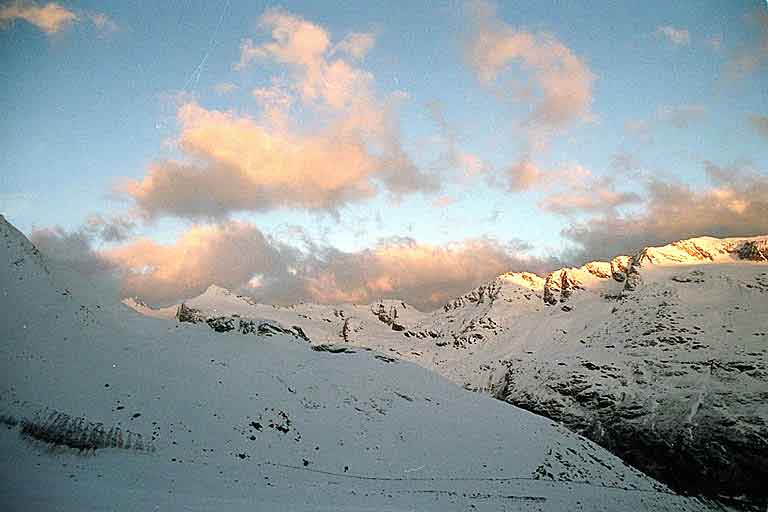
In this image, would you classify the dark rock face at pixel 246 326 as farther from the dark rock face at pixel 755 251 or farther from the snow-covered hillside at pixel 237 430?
the dark rock face at pixel 755 251

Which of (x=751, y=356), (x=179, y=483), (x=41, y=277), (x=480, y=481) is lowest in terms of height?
(x=480, y=481)

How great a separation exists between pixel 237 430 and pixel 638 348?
262 ft

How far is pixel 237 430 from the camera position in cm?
2645

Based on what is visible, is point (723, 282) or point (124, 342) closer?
point (124, 342)

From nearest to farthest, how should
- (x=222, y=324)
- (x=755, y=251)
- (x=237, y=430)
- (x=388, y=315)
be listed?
(x=237, y=430), (x=222, y=324), (x=755, y=251), (x=388, y=315)

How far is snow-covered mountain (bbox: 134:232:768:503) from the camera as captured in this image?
57.0m

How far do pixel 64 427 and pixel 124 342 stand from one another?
1693 cm

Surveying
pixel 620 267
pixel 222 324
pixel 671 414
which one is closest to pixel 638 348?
pixel 671 414

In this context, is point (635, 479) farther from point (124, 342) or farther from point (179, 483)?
point (124, 342)

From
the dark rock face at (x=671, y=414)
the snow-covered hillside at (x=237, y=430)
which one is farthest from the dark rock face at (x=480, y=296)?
the snow-covered hillside at (x=237, y=430)

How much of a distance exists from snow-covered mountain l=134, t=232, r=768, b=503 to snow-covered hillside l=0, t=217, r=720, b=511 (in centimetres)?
2939

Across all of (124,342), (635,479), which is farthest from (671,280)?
(124,342)

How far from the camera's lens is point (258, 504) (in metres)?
13.6

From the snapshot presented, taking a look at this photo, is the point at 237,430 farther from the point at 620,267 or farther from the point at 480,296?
the point at 480,296
